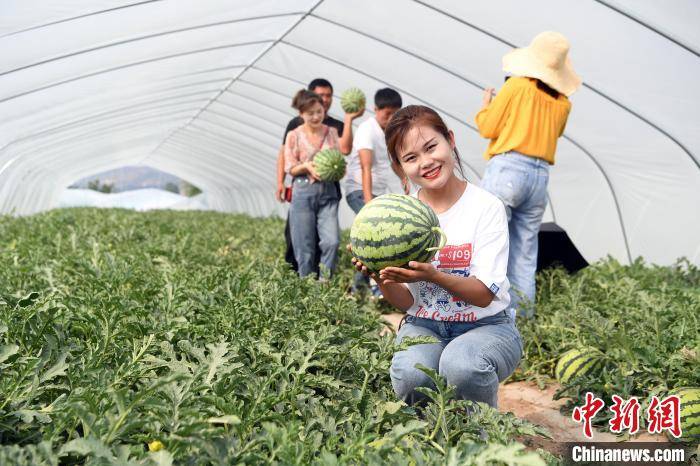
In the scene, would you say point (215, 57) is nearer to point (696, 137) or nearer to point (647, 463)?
point (696, 137)

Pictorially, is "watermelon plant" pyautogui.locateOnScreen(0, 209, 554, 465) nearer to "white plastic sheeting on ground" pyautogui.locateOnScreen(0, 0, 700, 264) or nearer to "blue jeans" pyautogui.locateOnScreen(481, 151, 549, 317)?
"blue jeans" pyautogui.locateOnScreen(481, 151, 549, 317)

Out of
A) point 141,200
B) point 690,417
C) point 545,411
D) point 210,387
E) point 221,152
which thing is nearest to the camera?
point 210,387

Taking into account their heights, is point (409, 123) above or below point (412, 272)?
above

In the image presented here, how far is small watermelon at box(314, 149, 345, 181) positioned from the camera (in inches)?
223

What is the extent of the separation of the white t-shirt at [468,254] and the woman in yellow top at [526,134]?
6.14 ft

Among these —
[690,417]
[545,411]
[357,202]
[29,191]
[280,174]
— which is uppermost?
[280,174]

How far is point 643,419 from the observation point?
3.44m

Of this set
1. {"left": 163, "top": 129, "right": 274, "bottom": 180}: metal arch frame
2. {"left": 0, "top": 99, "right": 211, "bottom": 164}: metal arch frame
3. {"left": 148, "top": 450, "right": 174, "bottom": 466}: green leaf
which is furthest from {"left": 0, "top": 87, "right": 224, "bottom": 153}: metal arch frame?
{"left": 148, "top": 450, "right": 174, "bottom": 466}: green leaf

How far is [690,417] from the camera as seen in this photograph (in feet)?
10.4

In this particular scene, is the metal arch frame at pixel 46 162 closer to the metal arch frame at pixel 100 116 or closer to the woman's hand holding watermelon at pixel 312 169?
the metal arch frame at pixel 100 116

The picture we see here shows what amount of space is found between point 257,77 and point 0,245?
6966 mm

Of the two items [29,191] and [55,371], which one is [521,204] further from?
[29,191]

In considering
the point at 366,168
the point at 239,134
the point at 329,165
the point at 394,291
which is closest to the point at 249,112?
the point at 239,134

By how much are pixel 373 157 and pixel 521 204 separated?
1546 mm
